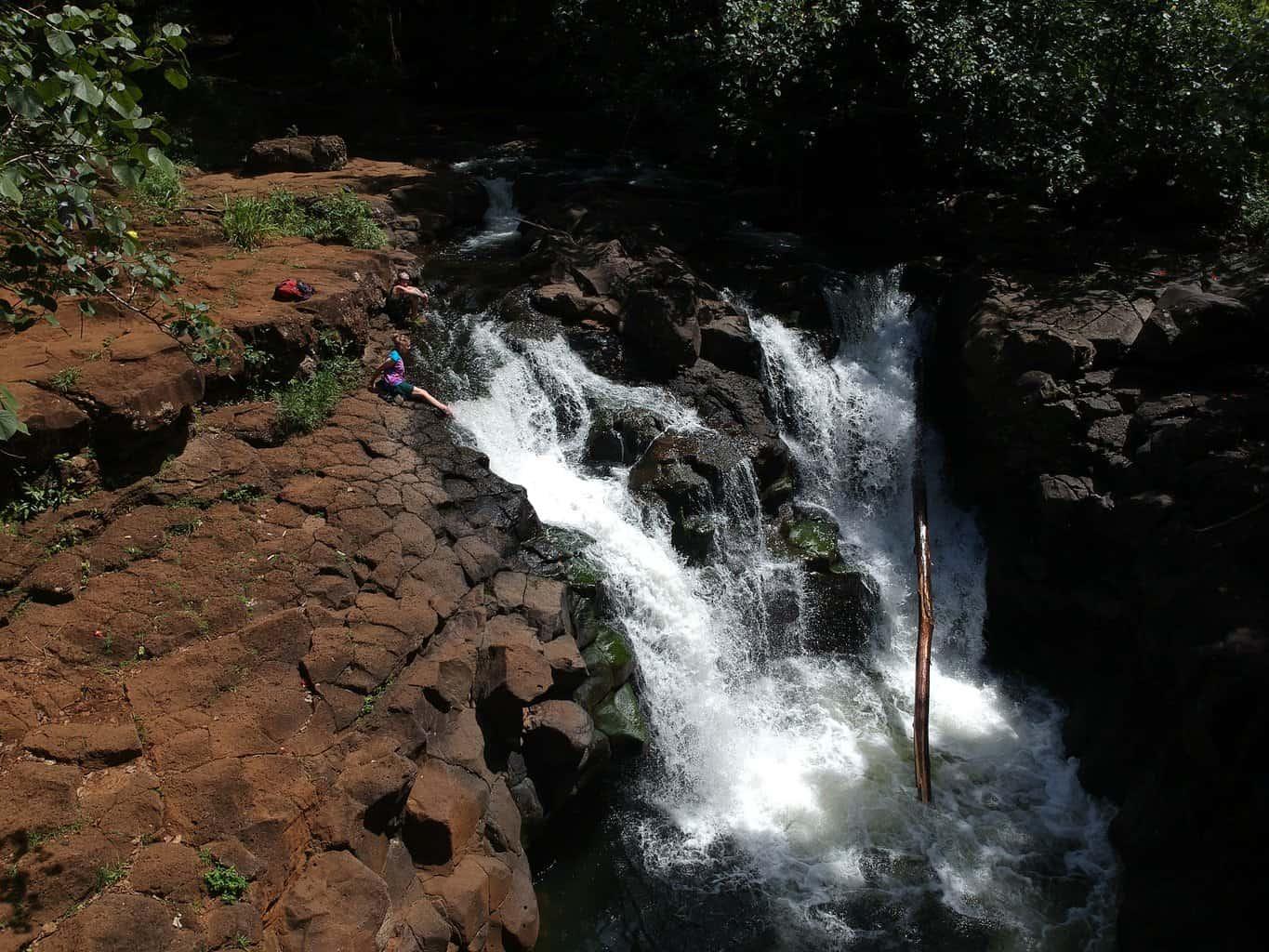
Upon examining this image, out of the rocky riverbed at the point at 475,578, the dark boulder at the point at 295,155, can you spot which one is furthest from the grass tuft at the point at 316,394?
the dark boulder at the point at 295,155

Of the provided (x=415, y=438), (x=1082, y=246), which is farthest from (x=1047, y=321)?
(x=415, y=438)

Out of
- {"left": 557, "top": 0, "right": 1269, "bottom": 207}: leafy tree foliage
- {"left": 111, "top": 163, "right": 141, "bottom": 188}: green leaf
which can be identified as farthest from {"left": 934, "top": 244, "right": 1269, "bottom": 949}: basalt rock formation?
{"left": 111, "top": 163, "right": 141, "bottom": 188}: green leaf

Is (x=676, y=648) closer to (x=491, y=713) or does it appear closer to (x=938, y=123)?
(x=491, y=713)

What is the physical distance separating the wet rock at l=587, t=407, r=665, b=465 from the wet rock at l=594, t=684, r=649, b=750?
113 inches

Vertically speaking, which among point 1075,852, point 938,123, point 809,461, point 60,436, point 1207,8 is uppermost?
point 1207,8

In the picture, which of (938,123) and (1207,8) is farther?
(938,123)

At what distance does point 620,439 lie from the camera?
9.37m

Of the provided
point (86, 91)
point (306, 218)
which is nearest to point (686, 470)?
point (306, 218)

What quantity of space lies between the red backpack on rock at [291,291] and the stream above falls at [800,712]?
167 cm

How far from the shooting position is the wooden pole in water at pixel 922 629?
7734mm

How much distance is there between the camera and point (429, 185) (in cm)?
1283

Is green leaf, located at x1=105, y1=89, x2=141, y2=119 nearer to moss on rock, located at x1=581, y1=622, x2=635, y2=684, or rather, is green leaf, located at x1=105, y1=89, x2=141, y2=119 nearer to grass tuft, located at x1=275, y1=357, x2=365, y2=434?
grass tuft, located at x1=275, y1=357, x2=365, y2=434

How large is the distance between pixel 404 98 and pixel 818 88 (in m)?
11.2

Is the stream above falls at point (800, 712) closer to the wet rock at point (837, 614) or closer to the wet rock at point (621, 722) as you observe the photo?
the wet rock at point (837, 614)
